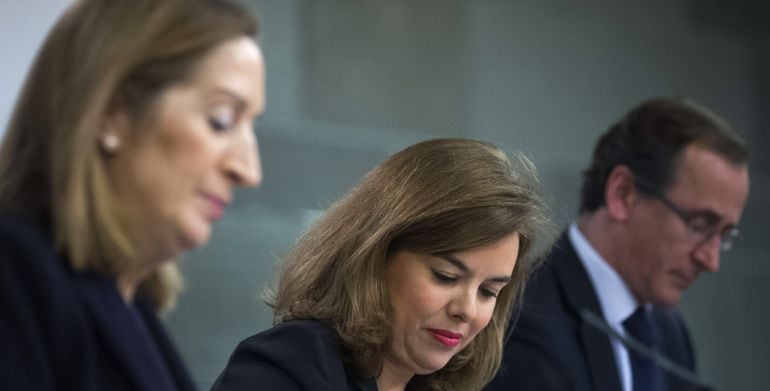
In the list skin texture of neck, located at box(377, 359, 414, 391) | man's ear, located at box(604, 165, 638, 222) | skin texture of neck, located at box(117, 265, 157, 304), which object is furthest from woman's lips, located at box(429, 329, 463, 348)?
man's ear, located at box(604, 165, 638, 222)

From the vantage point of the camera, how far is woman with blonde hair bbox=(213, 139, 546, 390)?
205 cm

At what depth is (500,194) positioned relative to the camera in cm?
213

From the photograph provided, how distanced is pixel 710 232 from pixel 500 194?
110cm

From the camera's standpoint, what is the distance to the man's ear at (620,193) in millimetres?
3008

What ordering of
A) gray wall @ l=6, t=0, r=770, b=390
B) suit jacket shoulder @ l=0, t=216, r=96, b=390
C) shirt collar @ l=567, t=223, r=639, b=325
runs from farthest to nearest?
gray wall @ l=6, t=0, r=770, b=390 → shirt collar @ l=567, t=223, r=639, b=325 → suit jacket shoulder @ l=0, t=216, r=96, b=390

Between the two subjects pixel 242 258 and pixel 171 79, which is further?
pixel 242 258

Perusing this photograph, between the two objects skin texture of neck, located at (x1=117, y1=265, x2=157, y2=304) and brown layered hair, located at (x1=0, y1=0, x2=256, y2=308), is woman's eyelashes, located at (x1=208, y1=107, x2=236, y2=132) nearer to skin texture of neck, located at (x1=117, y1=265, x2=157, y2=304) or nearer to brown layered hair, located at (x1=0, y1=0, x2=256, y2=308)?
brown layered hair, located at (x1=0, y1=0, x2=256, y2=308)

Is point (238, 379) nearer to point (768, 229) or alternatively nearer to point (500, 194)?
point (500, 194)

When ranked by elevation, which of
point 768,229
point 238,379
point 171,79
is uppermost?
point 171,79

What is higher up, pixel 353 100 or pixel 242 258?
pixel 353 100

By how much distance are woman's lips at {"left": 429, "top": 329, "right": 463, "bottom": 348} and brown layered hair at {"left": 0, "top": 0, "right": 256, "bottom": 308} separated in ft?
3.19

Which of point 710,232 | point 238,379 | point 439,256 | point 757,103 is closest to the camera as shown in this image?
point 238,379

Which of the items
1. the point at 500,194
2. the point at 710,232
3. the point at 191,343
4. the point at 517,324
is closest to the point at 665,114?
the point at 710,232

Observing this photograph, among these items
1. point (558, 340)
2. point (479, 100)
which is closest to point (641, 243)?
point (558, 340)
